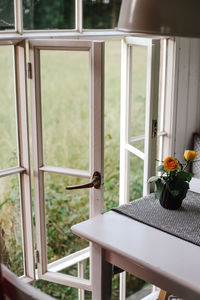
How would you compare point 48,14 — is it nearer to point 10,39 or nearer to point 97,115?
point 10,39

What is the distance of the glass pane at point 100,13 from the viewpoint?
9.48 ft

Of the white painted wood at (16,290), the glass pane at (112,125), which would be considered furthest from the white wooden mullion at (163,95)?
the white painted wood at (16,290)

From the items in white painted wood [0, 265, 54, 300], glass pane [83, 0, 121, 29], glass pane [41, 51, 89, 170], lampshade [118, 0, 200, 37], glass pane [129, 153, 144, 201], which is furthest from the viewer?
glass pane [129, 153, 144, 201]

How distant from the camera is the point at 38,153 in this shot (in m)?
2.66

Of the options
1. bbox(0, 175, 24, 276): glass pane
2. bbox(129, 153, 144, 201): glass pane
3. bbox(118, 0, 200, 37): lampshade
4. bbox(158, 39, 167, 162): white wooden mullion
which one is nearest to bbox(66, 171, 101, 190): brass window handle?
bbox(0, 175, 24, 276): glass pane

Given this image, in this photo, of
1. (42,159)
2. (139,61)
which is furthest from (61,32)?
(42,159)

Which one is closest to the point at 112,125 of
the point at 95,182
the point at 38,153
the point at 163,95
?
the point at 163,95

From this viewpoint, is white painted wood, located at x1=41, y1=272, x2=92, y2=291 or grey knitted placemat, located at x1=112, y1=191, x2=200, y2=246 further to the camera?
white painted wood, located at x1=41, y1=272, x2=92, y2=291

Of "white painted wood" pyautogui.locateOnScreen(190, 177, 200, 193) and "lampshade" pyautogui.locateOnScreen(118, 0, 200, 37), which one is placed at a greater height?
"lampshade" pyautogui.locateOnScreen(118, 0, 200, 37)

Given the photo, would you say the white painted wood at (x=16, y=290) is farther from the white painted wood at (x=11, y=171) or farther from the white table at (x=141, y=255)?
the white painted wood at (x=11, y=171)

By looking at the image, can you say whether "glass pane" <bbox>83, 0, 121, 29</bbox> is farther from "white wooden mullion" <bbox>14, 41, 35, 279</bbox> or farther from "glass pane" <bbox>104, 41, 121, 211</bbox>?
"glass pane" <bbox>104, 41, 121, 211</bbox>

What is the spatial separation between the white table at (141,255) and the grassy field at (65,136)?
0.85m

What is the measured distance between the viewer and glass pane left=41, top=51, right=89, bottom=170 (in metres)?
3.13

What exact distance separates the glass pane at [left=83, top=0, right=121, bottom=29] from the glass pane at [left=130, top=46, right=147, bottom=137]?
315 millimetres
